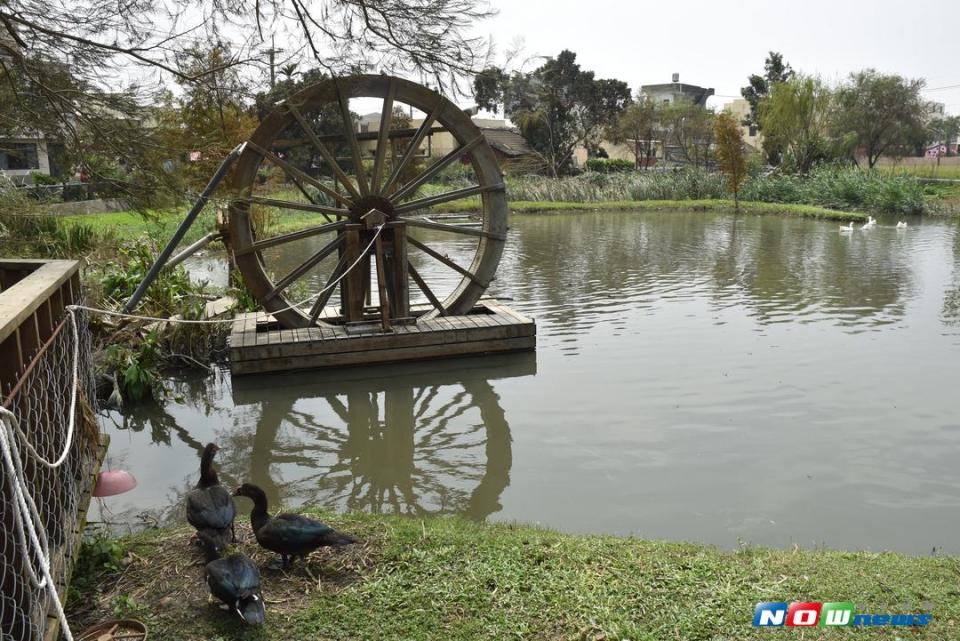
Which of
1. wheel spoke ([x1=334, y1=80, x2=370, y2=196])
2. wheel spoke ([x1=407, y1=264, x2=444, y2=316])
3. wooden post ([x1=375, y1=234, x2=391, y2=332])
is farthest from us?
wheel spoke ([x1=407, y1=264, x2=444, y2=316])

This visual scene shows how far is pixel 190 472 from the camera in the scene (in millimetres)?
5406

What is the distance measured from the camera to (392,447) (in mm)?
5812

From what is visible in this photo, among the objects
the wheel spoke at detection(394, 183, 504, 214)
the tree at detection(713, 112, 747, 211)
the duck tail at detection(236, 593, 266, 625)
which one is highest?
the tree at detection(713, 112, 747, 211)

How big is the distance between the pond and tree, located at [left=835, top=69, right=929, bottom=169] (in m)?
25.8

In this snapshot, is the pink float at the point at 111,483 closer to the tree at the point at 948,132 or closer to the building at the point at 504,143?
the building at the point at 504,143

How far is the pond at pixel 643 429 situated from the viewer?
4.63 metres

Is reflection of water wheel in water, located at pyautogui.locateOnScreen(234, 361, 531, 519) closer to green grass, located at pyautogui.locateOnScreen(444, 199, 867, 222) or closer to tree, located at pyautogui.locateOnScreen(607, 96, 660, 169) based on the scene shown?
green grass, located at pyautogui.locateOnScreen(444, 199, 867, 222)

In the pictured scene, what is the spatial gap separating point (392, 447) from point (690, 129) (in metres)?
37.3

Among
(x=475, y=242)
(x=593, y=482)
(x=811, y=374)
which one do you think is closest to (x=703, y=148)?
(x=475, y=242)

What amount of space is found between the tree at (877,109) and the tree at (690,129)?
262 inches

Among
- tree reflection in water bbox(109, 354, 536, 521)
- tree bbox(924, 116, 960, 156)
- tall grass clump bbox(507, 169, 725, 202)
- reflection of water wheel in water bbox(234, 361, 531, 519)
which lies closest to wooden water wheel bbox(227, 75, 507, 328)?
tree reflection in water bbox(109, 354, 536, 521)

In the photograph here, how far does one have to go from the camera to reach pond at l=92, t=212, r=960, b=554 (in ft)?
15.2

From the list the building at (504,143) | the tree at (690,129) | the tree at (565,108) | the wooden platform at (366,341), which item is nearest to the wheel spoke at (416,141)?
the wooden platform at (366,341)

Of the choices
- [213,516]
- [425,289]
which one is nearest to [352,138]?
[425,289]
